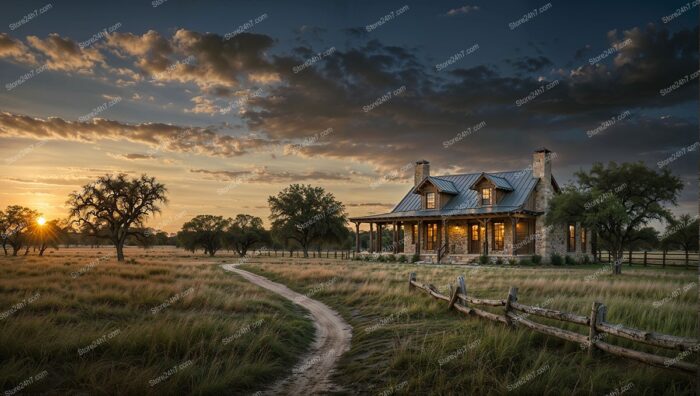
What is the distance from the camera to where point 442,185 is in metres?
39.1

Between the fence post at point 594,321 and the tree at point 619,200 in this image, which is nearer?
the fence post at point 594,321

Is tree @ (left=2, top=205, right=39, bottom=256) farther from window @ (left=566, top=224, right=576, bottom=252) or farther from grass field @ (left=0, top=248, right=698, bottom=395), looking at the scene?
window @ (left=566, top=224, right=576, bottom=252)

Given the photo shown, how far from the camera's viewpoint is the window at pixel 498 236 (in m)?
35.8

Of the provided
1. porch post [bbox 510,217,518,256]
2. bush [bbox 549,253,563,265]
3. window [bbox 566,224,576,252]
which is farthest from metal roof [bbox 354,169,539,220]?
window [bbox 566,224,576,252]

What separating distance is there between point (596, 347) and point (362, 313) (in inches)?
269

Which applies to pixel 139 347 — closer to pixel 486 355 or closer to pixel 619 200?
pixel 486 355

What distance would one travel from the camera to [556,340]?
844 cm

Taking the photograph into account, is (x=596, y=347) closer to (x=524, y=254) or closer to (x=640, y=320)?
(x=640, y=320)

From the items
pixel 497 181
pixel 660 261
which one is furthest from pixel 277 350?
pixel 660 261

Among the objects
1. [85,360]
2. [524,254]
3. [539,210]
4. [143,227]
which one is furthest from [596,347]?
[143,227]

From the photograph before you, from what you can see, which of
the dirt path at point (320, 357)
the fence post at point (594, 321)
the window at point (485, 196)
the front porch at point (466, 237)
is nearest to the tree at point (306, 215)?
the front porch at point (466, 237)

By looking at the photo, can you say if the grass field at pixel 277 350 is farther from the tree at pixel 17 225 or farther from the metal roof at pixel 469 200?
the tree at pixel 17 225

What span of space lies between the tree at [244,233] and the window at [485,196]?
1527 inches

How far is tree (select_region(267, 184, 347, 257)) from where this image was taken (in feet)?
173
